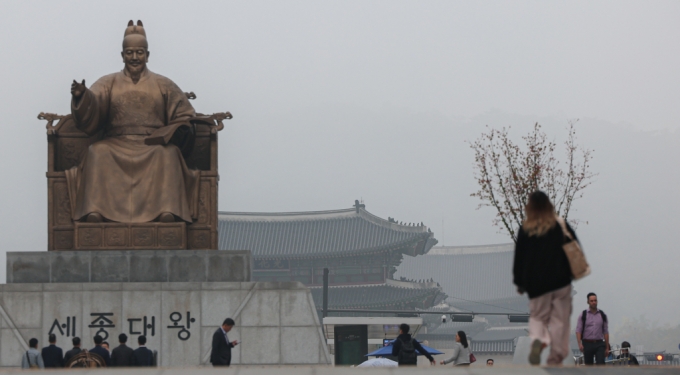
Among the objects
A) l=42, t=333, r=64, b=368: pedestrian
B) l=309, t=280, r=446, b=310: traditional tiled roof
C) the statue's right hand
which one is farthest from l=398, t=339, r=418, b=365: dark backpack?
l=309, t=280, r=446, b=310: traditional tiled roof

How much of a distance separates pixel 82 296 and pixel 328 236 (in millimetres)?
26983

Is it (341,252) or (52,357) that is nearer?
(52,357)

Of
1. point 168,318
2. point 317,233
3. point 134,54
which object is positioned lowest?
point 168,318

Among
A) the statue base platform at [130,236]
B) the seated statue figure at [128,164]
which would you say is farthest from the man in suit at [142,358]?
the seated statue figure at [128,164]

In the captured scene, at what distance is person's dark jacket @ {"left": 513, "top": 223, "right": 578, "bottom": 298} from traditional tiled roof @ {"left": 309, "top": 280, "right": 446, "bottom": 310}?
3018cm

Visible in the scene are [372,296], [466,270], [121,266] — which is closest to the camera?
[121,266]

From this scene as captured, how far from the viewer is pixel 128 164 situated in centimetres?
1175

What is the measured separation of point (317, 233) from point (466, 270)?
20210mm

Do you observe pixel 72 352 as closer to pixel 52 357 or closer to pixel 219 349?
pixel 52 357

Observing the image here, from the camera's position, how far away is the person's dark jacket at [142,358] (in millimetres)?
9703

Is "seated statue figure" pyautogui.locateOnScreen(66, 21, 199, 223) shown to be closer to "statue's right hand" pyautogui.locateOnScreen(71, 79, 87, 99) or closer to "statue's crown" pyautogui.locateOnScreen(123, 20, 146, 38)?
"statue's right hand" pyautogui.locateOnScreen(71, 79, 87, 99)

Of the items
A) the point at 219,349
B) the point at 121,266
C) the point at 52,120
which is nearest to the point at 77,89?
the point at 52,120

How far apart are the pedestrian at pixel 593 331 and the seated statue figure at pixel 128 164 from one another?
4.37 m

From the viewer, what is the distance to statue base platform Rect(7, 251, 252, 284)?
454 inches
